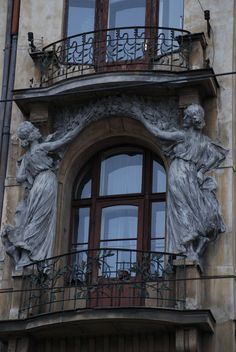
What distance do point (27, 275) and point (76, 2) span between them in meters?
5.50

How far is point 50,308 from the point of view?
18.3 meters

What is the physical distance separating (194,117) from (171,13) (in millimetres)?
2501

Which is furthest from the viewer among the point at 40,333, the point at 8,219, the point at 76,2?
the point at 76,2

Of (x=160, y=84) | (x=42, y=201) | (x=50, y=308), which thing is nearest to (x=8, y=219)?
(x=42, y=201)

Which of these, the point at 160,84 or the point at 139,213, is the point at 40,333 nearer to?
the point at 139,213

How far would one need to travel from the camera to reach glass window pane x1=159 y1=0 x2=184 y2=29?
20.2 metres

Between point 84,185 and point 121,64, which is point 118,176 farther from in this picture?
point 121,64

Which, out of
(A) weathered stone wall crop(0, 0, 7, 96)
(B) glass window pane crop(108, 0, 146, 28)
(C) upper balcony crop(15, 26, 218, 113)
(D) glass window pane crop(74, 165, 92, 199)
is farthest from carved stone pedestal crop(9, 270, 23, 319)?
(B) glass window pane crop(108, 0, 146, 28)

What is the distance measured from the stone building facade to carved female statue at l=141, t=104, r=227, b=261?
0.02 m

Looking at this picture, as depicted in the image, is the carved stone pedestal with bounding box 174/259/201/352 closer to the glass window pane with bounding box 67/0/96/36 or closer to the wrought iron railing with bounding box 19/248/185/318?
the wrought iron railing with bounding box 19/248/185/318

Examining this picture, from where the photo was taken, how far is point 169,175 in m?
18.8

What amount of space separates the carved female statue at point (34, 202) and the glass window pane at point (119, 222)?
35.8 inches

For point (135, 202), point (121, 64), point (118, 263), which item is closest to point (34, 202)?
point (135, 202)

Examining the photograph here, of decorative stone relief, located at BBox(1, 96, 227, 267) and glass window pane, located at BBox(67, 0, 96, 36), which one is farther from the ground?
glass window pane, located at BBox(67, 0, 96, 36)
